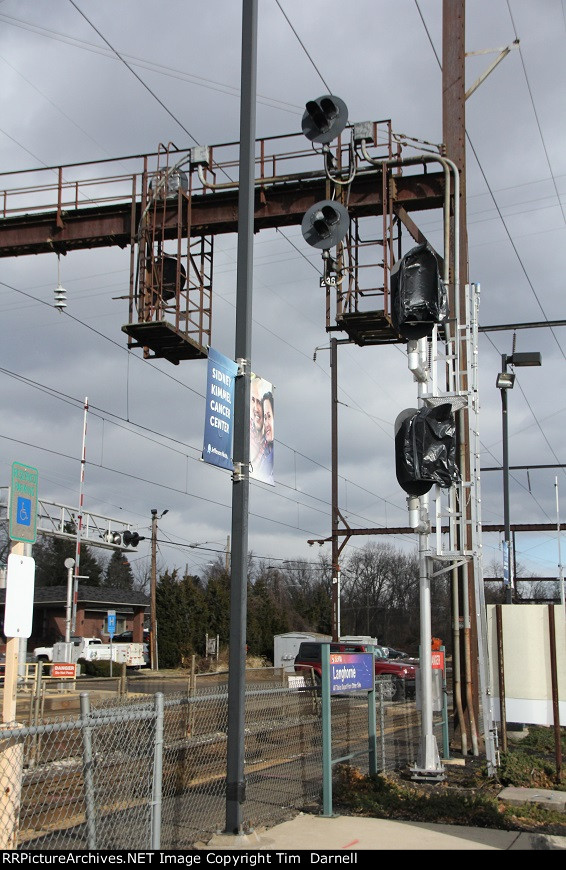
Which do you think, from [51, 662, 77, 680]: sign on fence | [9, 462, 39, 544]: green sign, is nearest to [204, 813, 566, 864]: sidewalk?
[9, 462, 39, 544]: green sign

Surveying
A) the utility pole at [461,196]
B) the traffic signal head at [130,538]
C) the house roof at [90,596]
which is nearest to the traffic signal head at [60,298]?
the utility pole at [461,196]

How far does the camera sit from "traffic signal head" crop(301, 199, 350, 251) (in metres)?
11.5

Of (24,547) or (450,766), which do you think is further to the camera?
(450,766)

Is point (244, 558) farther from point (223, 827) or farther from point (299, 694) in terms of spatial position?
point (299, 694)

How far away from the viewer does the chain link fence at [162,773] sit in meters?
6.41

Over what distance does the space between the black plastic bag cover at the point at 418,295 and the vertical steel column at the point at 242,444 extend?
4.66 m

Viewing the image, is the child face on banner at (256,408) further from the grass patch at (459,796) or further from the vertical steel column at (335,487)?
the vertical steel column at (335,487)

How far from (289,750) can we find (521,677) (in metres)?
3.41

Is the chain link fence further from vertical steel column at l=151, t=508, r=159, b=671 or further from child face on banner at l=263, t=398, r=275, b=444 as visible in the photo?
vertical steel column at l=151, t=508, r=159, b=671

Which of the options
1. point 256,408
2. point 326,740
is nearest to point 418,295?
point 256,408

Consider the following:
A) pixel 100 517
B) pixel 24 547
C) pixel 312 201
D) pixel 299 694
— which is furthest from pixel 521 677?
pixel 100 517

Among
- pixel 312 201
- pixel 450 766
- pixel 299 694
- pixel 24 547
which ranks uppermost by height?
pixel 312 201
